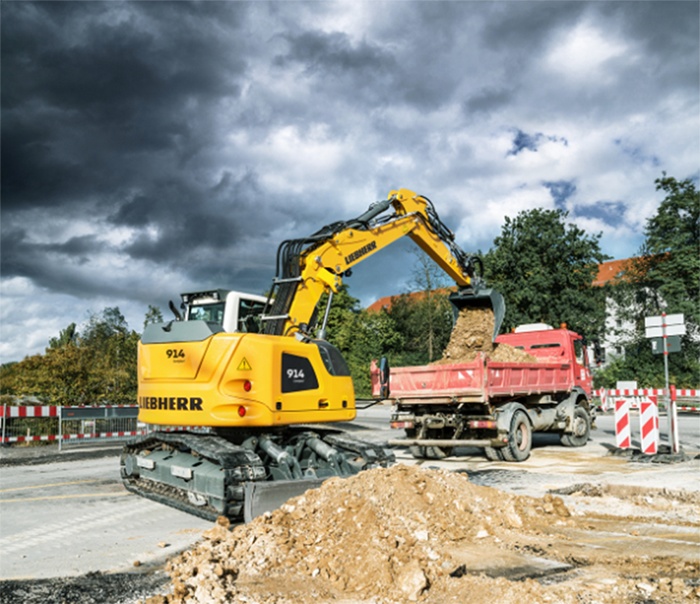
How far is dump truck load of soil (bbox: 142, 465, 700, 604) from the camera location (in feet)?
15.0

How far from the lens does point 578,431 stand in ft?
50.4

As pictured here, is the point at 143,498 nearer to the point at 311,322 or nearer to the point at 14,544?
the point at 14,544

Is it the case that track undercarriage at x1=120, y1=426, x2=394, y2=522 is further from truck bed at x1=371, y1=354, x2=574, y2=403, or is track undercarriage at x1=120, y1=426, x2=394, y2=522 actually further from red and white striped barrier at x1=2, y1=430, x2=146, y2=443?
red and white striped barrier at x1=2, y1=430, x2=146, y2=443

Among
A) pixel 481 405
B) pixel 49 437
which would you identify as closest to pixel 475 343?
pixel 481 405

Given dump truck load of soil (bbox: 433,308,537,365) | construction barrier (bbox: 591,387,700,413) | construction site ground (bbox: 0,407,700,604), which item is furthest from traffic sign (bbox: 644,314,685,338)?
construction barrier (bbox: 591,387,700,413)

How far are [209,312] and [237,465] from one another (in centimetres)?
257

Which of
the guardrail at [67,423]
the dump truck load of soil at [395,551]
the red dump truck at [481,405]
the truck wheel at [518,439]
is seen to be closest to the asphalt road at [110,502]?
the truck wheel at [518,439]

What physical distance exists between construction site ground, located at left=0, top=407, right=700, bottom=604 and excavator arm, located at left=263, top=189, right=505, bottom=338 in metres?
3.02

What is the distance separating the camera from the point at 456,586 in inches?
184

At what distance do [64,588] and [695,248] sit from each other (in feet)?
137

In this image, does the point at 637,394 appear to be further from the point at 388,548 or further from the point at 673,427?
the point at 388,548

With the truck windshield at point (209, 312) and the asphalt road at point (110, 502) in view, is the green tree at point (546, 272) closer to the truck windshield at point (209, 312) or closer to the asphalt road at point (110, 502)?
the asphalt road at point (110, 502)

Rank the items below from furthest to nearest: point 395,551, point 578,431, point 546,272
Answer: point 546,272, point 578,431, point 395,551

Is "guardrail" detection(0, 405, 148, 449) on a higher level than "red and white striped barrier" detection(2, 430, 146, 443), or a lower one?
higher
